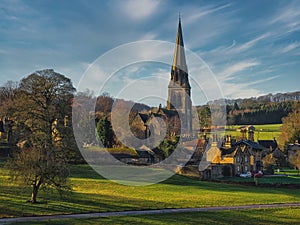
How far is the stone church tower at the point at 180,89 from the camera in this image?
64.9 meters

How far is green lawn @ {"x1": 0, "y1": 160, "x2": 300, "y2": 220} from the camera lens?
65.8 ft

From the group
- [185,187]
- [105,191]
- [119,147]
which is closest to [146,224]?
[105,191]

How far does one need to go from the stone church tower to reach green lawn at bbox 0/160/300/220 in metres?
33.5

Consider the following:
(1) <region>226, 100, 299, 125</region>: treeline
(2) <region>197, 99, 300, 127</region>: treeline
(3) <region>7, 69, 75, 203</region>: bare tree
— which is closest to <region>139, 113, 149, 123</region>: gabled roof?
(3) <region>7, 69, 75, 203</region>: bare tree

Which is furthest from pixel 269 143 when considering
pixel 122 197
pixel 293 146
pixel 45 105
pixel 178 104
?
pixel 122 197

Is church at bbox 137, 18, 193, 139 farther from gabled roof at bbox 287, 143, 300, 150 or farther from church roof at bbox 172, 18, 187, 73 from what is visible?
gabled roof at bbox 287, 143, 300, 150

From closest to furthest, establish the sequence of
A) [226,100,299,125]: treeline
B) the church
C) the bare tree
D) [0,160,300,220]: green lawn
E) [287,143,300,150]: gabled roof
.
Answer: [0,160,300,220]: green lawn < the bare tree < the church < [287,143,300,150]: gabled roof < [226,100,299,125]: treeline

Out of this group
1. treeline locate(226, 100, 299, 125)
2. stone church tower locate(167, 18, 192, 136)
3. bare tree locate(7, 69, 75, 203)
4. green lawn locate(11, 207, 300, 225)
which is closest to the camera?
green lawn locate(11, 207, 300, 225)

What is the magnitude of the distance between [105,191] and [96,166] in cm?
1088

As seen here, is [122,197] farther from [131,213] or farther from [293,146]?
[293,146]

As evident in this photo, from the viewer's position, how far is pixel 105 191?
26031 mm

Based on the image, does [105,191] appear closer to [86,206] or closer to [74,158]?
[86,206]

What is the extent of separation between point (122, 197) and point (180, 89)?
49.0 metres

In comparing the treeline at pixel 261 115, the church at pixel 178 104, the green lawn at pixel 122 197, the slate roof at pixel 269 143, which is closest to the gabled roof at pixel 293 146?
the slate roof at pixel 269 143
